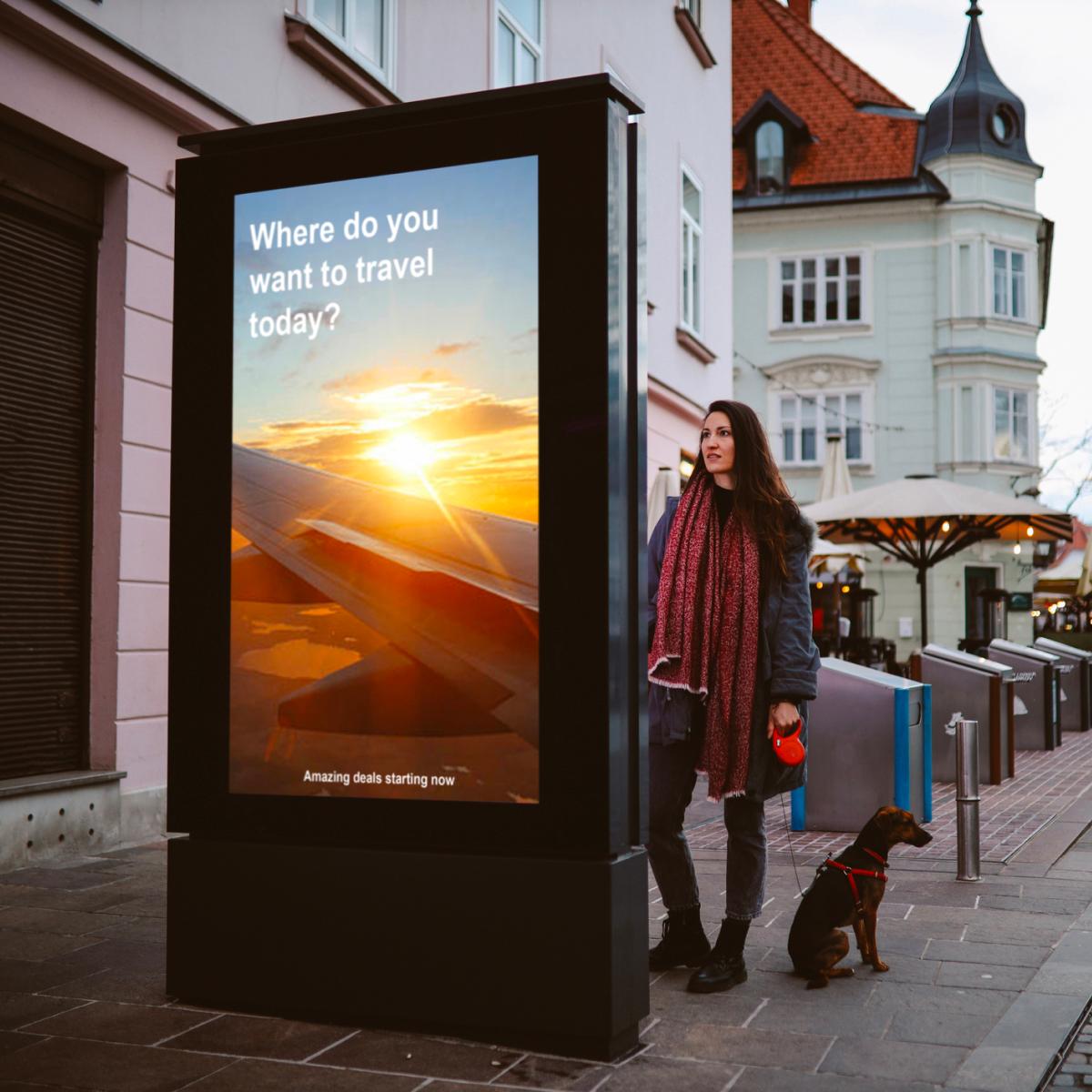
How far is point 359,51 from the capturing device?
10680 mm

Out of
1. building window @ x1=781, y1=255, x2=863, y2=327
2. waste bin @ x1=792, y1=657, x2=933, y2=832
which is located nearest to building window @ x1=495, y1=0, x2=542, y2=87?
waste bin @ x1=792, y1=657, x2=933, y2=832

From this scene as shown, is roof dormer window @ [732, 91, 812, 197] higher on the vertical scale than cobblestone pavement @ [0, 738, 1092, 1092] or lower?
higher

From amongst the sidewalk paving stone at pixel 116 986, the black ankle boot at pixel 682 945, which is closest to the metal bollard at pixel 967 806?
the black ankle boot at pixel 682 945

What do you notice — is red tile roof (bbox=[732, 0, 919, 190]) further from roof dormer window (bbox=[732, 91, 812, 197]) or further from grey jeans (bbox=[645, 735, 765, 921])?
grey jeans (bbox=[645, 735, 765, 921])

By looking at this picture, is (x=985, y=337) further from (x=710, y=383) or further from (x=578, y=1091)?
(x=578, y=1091)

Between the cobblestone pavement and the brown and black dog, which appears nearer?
the cobblestone pavement

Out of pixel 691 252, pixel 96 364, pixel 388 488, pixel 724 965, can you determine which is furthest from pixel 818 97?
pixel 388 488

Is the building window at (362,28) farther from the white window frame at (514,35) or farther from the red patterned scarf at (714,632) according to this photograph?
the red patterned scarf at (714,632)

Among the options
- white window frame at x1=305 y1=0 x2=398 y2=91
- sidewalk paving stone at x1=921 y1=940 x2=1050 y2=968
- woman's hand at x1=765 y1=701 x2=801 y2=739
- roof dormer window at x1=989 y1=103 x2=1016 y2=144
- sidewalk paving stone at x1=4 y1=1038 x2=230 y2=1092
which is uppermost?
roof dormer window at x1=989 y1=103 x2=1016 y2=144

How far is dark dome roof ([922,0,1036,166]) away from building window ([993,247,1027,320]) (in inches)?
104

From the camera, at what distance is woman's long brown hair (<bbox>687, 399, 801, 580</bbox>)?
16.1 ft

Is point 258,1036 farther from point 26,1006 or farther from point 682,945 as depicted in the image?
point 682,945

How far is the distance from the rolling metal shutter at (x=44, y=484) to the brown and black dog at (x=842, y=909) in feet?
14.8

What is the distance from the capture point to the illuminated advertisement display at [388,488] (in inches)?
167
